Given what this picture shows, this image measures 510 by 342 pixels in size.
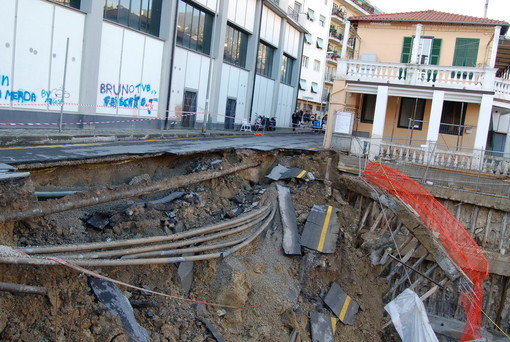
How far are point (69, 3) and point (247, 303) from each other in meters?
13.6

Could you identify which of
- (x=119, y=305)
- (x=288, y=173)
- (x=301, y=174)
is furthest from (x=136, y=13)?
(x=119, y=305)

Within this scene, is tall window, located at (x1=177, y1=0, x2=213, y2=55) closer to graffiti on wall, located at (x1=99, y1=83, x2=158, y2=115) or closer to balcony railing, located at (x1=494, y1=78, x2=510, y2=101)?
graffiti on wall, located at (x1=99, y1=83, x2=158, y2=115)

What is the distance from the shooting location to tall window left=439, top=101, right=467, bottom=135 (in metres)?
20.6

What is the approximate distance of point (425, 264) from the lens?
526 inches

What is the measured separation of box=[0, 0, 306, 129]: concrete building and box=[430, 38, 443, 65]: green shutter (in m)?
10.5

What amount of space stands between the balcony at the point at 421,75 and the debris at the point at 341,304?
38.9 feet

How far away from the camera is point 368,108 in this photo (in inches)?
862

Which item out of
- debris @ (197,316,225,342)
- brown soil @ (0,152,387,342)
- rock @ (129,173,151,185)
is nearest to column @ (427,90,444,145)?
brown soil @ (0,152,387,342)

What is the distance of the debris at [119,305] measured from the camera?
5.73 m

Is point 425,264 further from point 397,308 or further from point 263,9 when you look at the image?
point 263,9

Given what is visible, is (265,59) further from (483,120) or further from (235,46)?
(483,120)

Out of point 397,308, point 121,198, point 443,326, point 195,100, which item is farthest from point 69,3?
point 443,326

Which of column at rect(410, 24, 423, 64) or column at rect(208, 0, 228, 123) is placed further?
column at rect(208, 0, 228, 123)

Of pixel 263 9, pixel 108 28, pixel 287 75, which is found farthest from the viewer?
pixel 287 75
